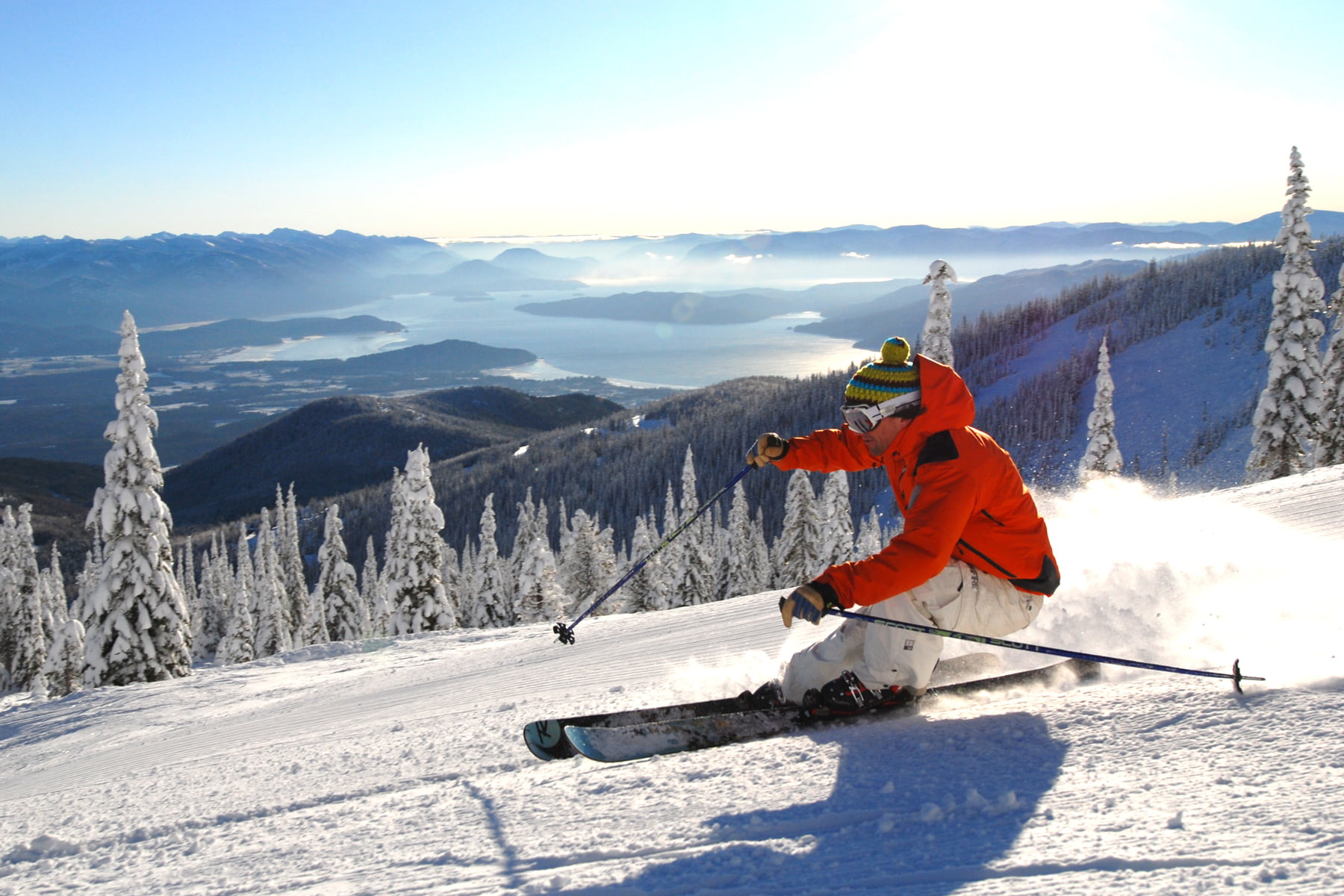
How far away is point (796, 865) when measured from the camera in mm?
2727

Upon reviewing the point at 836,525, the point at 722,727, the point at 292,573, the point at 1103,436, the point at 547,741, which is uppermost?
the point at 722,727

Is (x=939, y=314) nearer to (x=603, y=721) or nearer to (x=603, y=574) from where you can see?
(x=603, y=574)

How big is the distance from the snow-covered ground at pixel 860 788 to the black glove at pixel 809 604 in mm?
724

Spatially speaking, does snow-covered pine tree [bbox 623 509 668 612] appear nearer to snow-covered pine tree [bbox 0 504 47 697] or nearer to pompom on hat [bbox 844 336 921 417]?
pompom on hat [bbox 844 336 921 417]

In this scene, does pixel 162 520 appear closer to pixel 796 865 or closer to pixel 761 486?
pixel 796 865

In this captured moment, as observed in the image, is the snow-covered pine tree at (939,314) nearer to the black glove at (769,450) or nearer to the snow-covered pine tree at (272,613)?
the black glove at (769,450)

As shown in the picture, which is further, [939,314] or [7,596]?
[7,596]

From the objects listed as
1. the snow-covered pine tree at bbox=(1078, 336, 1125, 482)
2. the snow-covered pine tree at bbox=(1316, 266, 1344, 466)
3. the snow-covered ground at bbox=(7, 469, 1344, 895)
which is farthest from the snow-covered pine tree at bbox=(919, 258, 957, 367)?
the snow-covered ground at bbox=(7, 469, 1344, 895)

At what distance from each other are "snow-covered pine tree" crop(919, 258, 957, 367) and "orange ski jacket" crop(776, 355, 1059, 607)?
Result: 18855mm

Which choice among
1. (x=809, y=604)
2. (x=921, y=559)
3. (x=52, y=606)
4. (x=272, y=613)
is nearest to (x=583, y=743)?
(x=809, y=604)

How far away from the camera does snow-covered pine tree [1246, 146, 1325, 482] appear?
2364cm

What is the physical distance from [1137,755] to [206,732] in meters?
7.92

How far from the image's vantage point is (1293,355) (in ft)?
78.0

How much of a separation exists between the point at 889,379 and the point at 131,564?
20.8 meters
